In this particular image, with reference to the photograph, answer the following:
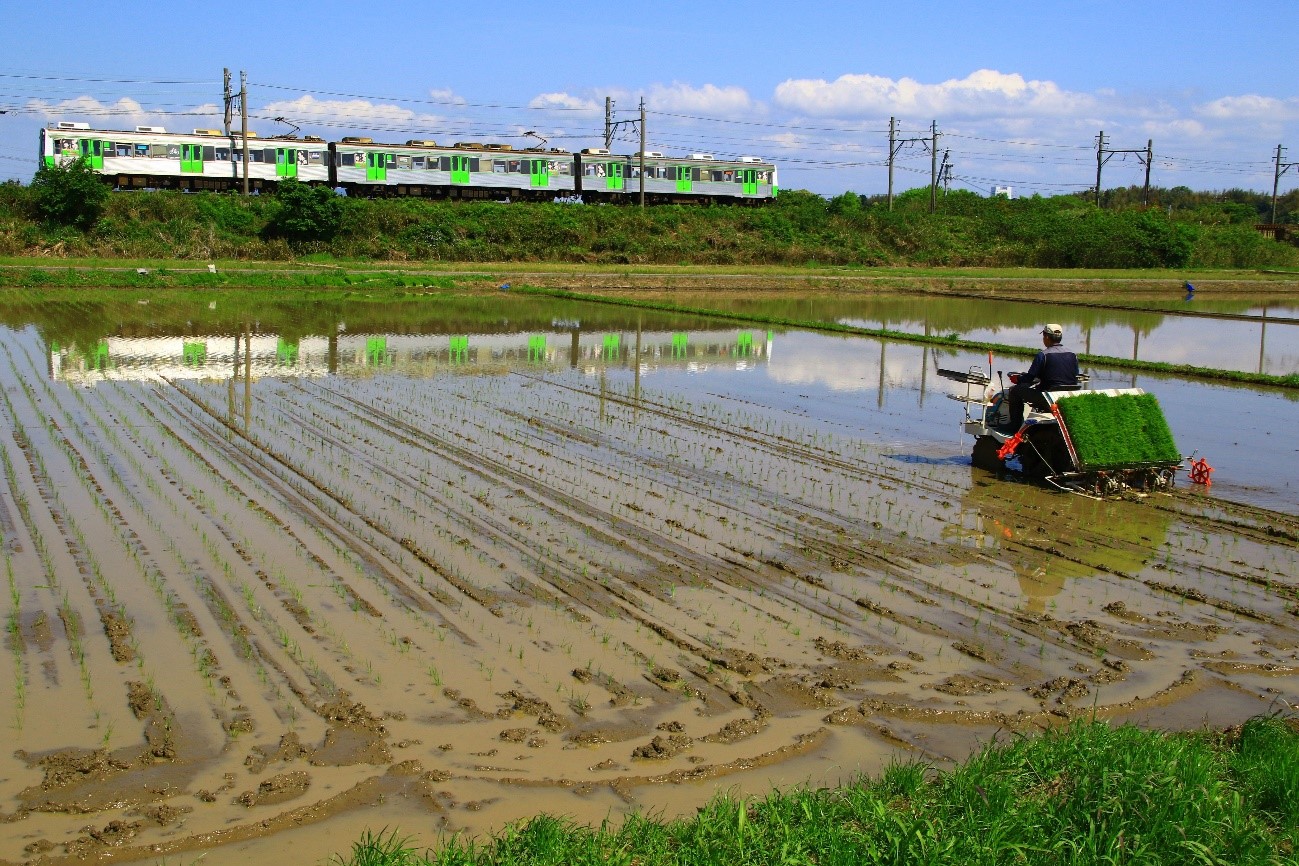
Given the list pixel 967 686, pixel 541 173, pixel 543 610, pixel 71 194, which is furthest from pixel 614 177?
pixel 967 686

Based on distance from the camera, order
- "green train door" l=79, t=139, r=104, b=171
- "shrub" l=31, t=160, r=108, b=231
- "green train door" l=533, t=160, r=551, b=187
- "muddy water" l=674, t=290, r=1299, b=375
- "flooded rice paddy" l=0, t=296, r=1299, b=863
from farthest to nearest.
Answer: "green train door" l=533, t=160, r=551, b=187
"green train door" l=79, t=139, r=104, b=171
"shrub" l=31, t=160, r=108, b=231
"muddy water" l=674, t=290, r=1299, b=375
"flooded rice paddy" l=0, t=296, r=1299, b=863

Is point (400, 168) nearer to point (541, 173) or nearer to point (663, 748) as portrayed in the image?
point (541, 173)

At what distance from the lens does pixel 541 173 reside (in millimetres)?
51031

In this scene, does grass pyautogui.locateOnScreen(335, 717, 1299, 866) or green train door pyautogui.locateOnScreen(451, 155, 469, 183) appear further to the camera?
green train door pyautogui.locateOnScreen(451, 155, 469, 183)

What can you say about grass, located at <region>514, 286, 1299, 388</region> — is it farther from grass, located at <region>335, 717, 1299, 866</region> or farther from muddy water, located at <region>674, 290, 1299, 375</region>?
grass, located at <region>335, 717, 1299, 866</region>

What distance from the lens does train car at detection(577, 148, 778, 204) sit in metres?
52.5

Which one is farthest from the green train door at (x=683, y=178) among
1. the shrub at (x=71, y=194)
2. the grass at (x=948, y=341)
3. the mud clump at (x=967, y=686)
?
the mud clump at (x=967, y=686)

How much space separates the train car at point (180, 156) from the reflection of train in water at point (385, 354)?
26276 mm

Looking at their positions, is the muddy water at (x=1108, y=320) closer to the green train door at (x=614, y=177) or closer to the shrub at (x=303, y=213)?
the green train door at (x=614, y=177)

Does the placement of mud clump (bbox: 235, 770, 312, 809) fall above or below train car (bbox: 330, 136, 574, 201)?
Answer: below

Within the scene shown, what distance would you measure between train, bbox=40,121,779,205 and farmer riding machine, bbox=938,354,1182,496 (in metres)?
40.2

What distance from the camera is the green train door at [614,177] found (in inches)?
2072

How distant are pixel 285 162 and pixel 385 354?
30530mm

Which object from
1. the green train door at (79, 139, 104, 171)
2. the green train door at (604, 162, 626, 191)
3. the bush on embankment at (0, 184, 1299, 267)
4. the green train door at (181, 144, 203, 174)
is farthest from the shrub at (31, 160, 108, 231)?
the green train door at (604, 162, 626, 191)
